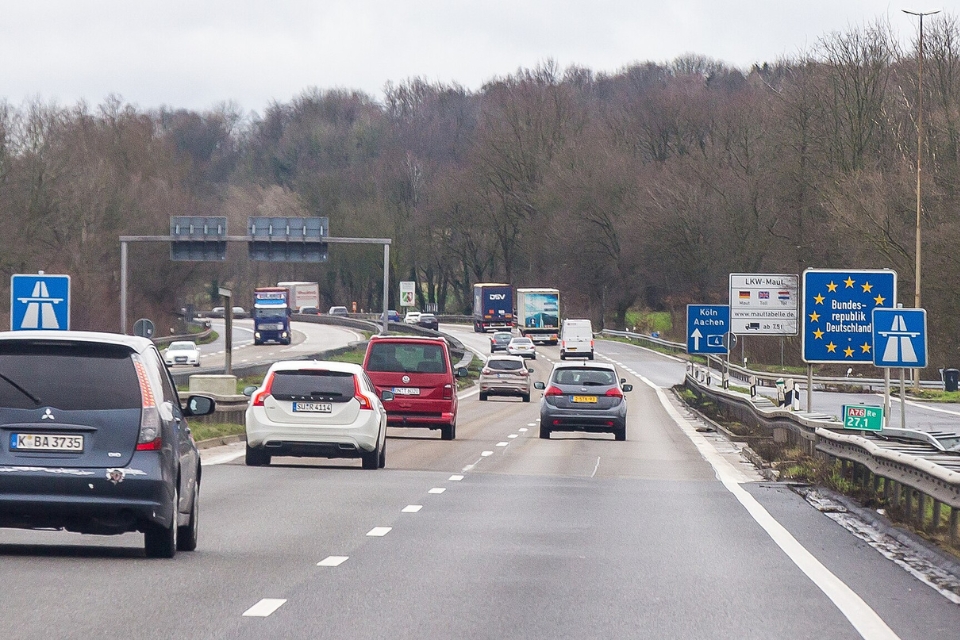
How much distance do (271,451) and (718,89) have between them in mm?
91357

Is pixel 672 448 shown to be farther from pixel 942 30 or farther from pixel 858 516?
pixel 942 30

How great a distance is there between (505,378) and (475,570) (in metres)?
43.4

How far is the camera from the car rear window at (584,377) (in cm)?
3080

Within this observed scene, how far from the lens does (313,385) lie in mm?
20562

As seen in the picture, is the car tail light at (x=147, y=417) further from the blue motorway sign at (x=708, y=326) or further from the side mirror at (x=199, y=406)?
the blue motorway sign at (x=708, y=326)

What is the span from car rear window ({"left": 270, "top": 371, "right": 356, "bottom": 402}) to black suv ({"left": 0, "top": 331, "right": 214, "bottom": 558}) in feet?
34.1

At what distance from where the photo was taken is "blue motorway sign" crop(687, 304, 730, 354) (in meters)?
47.9

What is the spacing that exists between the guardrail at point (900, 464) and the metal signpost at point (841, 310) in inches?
55.1

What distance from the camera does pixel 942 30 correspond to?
61781 mm

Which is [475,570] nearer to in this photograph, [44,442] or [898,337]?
[44,442]

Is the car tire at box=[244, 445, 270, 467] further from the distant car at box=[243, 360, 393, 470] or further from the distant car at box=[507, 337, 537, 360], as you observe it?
the distant car at box=[507, 337, 537, 360]

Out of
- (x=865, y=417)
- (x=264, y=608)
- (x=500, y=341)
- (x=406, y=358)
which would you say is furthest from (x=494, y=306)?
(x=264, y=608)

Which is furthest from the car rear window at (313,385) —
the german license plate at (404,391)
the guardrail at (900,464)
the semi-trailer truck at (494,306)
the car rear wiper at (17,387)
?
the semi-trailer truck at (494,306)

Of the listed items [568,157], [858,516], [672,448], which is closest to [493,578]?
[858,516]
